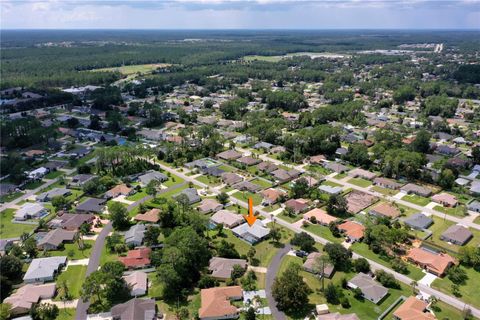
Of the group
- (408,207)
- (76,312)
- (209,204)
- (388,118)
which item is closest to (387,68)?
(388,118)

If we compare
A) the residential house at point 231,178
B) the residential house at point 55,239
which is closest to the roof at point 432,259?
the residential house at point 231,178

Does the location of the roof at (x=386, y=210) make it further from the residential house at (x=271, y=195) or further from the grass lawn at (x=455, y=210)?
the residential house at (x=271, y=195)

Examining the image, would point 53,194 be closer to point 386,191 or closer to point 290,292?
point 290,292

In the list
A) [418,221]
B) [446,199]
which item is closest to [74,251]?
[418,221]

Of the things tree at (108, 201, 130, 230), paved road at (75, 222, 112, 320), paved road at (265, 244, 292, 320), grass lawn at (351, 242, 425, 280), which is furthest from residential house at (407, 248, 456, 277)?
tree at (108, 201, 130, 230)

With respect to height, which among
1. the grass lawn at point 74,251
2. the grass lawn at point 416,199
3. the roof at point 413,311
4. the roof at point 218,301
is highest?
the grass lawn at point 416,199

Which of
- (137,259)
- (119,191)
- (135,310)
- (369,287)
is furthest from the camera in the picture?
(119,191)
